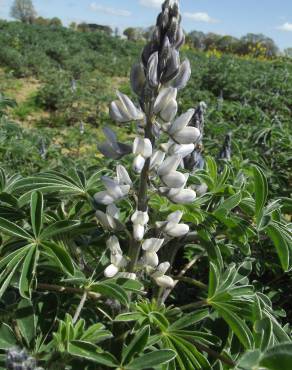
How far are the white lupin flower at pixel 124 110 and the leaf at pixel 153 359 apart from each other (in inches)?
25.9

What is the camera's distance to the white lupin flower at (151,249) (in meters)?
1.38

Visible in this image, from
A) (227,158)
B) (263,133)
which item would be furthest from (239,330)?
(263,133)

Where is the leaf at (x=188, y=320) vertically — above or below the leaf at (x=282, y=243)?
below

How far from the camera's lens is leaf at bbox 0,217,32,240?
1.35 m

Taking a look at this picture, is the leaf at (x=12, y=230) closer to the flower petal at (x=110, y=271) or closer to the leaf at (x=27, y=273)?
the leaf at (x=27, y=273)

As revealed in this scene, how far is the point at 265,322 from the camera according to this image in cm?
123

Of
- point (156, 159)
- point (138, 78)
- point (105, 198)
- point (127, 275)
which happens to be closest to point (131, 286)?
point (127, 275)

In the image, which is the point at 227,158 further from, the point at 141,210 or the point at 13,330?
the point at 13,330

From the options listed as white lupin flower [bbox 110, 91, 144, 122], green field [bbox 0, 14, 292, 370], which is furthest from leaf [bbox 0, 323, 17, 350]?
white lupin flower [bbox 110, 91, 144, 122]

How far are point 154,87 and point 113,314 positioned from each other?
76 centimetres

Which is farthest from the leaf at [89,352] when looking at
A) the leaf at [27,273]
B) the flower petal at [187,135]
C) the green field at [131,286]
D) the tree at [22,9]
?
the tree at [22,9]

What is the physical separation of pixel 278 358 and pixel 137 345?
0.52 metres

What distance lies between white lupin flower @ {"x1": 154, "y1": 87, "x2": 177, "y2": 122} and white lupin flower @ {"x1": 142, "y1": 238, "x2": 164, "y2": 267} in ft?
1.27

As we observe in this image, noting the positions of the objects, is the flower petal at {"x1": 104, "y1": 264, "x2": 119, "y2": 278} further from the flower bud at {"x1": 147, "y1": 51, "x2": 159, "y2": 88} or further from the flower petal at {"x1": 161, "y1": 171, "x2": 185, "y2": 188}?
the flower bud at {"x1": 147, "y1": 51, "x2": 159, "y2": 88}
